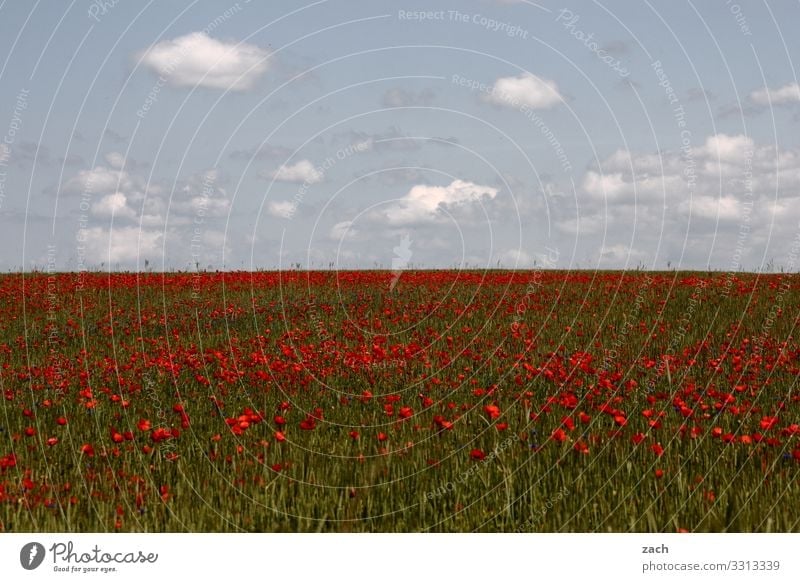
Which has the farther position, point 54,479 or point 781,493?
point 54,479

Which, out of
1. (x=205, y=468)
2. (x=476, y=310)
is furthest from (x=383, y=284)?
(x=205, y=468)

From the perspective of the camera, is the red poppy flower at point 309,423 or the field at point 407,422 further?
the red poppy flower at point 309,423

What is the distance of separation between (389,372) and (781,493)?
529cm

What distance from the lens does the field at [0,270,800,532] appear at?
5578mm

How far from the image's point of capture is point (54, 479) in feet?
20.5

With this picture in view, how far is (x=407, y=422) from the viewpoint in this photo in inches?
305

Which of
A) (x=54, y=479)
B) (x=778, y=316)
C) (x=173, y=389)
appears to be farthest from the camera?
(x=778, y=316)

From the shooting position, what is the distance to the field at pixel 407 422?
5578 mm

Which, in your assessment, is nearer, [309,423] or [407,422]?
[309,423]

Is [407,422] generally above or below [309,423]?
below

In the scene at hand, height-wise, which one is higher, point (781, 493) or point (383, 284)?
point (383, 284)

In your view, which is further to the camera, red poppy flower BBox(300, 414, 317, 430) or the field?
red poppy flower BBox(300, 414, 317, 430)
